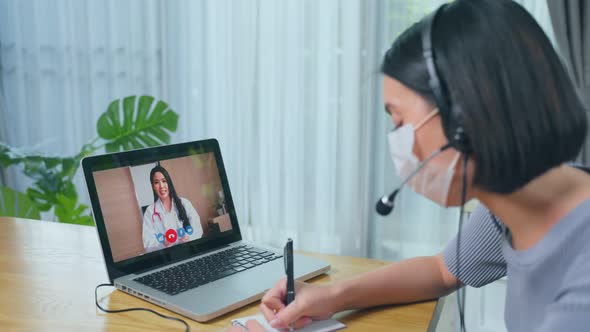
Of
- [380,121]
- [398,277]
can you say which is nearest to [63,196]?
[380,121]

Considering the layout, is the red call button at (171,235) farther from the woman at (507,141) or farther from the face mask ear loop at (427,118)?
the face mask ear loop at (427,118)

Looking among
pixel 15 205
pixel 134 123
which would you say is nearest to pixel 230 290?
pixel 134 123

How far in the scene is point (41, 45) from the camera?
332 centimetres

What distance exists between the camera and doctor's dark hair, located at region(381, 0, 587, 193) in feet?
2.47

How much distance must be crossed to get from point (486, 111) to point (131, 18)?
2679 millimetres

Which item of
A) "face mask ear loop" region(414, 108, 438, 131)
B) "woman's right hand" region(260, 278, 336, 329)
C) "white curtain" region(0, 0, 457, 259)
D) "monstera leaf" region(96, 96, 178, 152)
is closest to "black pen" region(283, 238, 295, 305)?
"woman's right hand" region(260, 278, 336, 329)

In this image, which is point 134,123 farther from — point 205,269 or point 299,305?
point 299,305

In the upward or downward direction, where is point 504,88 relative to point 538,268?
upward

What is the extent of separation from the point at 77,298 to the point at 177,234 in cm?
23

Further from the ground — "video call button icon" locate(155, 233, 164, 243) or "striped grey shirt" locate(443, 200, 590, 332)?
"striped grey shirt" locate(443, 200, 590, 332)

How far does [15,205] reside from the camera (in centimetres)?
247

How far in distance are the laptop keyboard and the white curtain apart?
4.99ft

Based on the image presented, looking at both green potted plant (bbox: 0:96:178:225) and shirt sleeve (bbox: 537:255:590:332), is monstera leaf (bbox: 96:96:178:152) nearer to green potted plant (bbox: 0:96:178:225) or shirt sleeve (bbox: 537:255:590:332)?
green potted plant (bbox: 0:96:178:225)

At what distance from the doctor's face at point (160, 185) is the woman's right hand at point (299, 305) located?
330 mm
